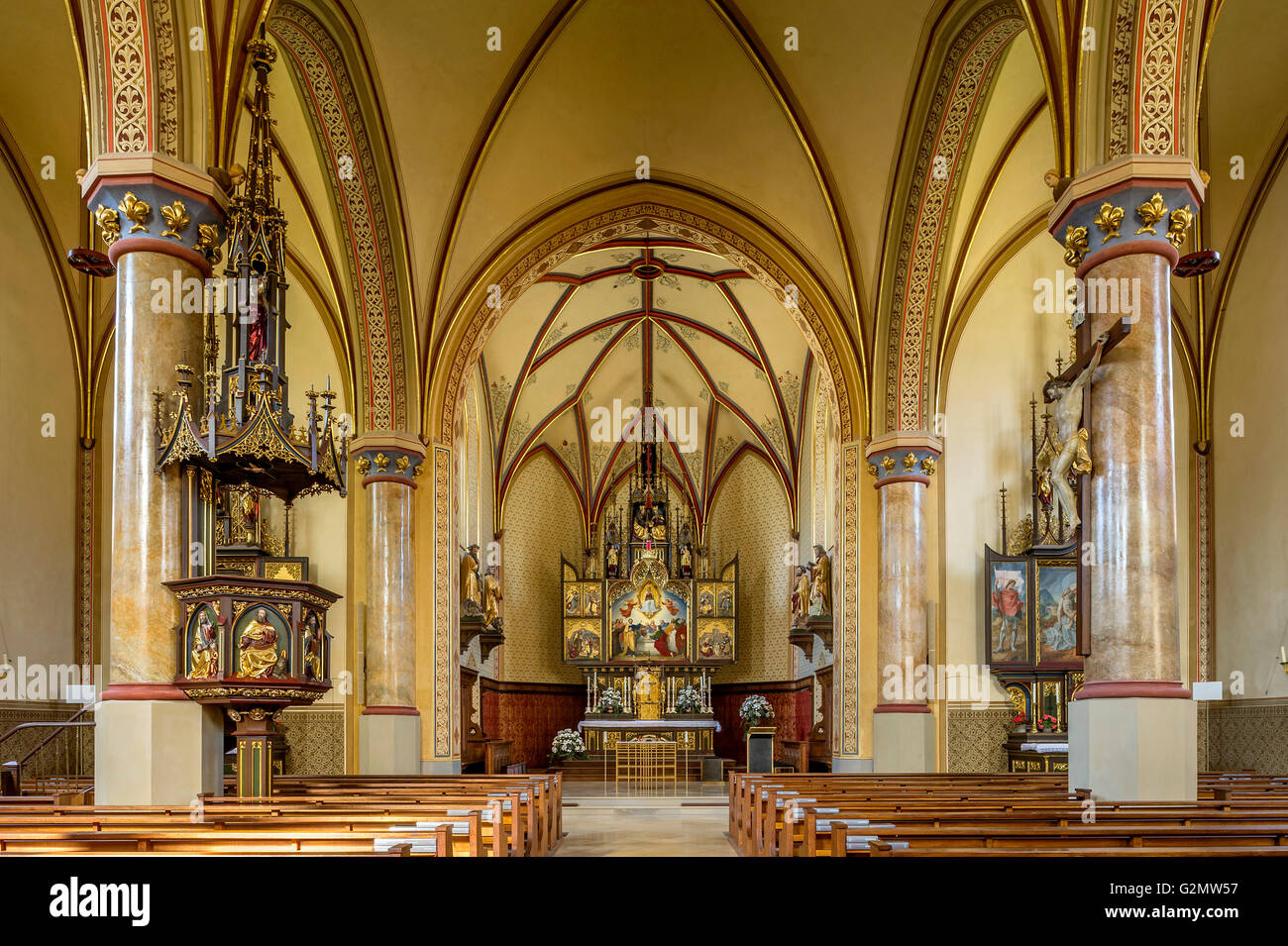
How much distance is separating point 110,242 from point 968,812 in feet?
23.1

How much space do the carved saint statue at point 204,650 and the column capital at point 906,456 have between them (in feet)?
34.5

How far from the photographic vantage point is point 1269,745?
14742mm

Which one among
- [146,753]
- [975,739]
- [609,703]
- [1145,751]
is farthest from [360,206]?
[609,703]

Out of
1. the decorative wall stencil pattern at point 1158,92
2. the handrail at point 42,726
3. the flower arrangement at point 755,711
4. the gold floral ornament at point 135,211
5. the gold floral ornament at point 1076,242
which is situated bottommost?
the flower arrangement at point 755,711

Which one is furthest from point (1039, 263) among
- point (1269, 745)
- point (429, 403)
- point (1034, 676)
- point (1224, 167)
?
point (429, 403)

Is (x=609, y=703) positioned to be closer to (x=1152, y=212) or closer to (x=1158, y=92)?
(x=1152, y=212)

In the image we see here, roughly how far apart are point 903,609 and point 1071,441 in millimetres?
7858

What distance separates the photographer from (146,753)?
27.3 ft

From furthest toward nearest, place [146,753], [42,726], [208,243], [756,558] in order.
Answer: [756,558], [42,726], [208,243], [146,753]

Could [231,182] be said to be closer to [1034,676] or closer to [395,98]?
[395,98]

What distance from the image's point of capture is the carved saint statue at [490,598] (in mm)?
21984

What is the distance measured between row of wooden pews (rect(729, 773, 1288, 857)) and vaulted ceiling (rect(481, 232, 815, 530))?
12056mm

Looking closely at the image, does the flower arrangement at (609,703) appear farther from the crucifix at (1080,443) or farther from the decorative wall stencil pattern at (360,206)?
the crucifix at (1080,443)

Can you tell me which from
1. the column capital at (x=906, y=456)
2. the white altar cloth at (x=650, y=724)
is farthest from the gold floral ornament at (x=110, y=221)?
the white altar cloth at (x=650, y=724)
